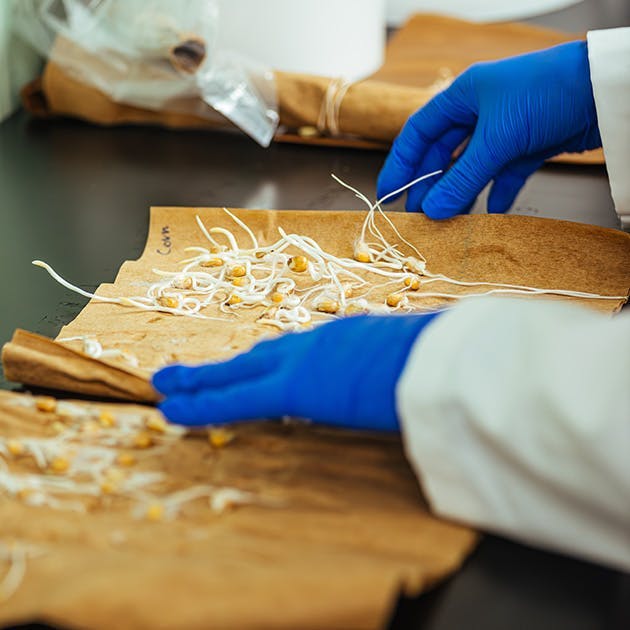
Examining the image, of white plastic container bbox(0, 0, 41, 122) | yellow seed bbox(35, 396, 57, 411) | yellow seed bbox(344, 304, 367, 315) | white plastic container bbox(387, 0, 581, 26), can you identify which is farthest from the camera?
white plastic container bbox(387, 0, 581, 26)

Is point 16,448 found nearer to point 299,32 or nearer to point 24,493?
point 24,493

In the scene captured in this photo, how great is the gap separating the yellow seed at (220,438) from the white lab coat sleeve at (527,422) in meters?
0.15

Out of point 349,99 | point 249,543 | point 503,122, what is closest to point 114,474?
point 249,543

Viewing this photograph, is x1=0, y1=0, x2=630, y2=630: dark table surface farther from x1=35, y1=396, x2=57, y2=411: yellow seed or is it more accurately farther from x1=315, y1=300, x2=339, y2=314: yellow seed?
x1=315, y1=300, x2=339, y2=314: yellow seed

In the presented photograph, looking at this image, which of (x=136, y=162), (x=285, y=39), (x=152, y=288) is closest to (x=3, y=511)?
(x=152, y=288)

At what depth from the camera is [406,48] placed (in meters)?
1.64

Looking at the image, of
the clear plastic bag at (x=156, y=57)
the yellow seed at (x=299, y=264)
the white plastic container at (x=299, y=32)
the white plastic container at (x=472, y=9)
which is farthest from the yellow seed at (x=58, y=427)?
the white plastic container at (x=472, y=9)

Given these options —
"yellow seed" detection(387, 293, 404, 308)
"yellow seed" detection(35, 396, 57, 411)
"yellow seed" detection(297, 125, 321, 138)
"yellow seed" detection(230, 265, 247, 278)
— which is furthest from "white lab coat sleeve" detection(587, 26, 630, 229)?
"yellow seed" detection(35, 396, 57, 411)

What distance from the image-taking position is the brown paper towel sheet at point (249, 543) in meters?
0.48

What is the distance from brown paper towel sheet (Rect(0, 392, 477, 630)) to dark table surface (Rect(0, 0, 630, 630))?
68mm

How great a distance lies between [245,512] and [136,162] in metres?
0.79

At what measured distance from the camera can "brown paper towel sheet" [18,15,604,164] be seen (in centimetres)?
129

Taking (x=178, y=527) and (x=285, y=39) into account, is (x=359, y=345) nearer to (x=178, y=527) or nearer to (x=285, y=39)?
(x=178, y=527)

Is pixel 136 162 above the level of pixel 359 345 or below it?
below
